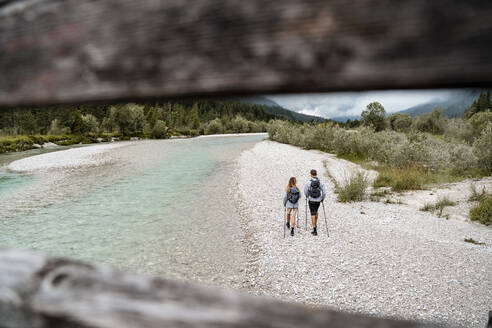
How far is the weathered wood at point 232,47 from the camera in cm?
51

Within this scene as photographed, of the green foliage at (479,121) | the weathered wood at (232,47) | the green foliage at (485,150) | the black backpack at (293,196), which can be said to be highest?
the green foliage at (479,121)

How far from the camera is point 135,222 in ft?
31.1

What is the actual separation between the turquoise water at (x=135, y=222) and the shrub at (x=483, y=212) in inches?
312

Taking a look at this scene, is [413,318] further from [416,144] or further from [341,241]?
[416,144]

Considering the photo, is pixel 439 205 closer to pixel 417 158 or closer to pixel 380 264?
pixel 380 264

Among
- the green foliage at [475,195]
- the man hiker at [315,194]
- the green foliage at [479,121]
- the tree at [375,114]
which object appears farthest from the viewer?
the tree at [375,114]

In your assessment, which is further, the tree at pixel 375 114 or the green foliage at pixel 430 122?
the green foliage at pixel 430 122

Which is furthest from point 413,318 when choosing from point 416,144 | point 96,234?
point 416,144

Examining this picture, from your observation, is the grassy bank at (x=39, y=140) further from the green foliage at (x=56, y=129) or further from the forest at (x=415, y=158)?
the forest at (x=415, y=158)

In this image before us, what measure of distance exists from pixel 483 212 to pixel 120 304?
11.6m

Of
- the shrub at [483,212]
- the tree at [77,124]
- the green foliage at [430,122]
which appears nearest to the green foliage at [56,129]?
the tree at [77,124]

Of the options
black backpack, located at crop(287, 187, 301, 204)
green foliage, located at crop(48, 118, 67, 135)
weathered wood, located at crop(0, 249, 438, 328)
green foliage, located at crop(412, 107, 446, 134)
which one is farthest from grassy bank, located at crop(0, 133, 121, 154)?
green foliage, located at crop(412, 107, 446, 134)

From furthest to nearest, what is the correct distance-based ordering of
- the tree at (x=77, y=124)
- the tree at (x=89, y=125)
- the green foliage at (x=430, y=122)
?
the tree at (x=89, y=125) → the tree at (x=77, y=124) → the green foliage at (x=430, y=122)

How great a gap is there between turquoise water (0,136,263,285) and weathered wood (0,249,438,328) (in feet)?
18.5
